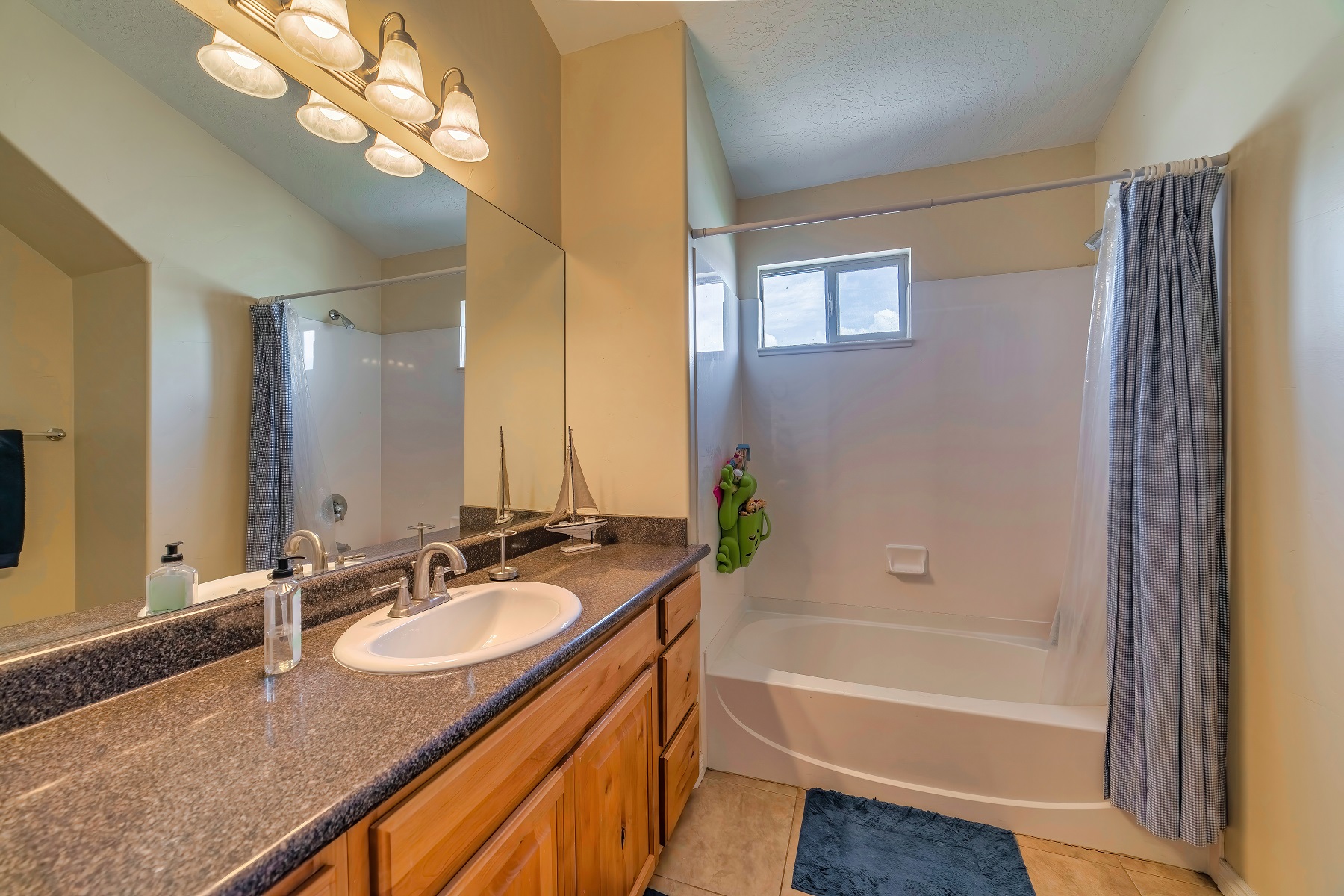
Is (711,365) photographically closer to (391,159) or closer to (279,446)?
(391,159)

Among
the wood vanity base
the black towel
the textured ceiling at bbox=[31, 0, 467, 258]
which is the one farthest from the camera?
the textured ceiling at bbox=[31, 0, 467, 258]

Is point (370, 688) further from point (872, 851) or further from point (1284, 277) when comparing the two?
point (1284, 277)

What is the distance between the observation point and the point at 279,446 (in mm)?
1013

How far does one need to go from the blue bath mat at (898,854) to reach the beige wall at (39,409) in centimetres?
172

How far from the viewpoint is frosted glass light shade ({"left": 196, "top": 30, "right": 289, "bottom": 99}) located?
0.90 meters

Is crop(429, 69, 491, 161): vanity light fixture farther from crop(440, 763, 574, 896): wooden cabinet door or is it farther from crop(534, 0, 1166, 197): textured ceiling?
crop(440, 763, 574, 896): wooden cabinet door

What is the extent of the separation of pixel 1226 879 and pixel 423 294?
264 centimetres

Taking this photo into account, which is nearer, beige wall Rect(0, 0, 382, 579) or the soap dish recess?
beige wall Rect(0, 0, 382, 579)

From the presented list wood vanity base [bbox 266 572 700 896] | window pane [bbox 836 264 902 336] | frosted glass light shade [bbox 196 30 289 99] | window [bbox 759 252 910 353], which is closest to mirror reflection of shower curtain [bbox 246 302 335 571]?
frosted glass light shade [bbox 196 30 289 99]

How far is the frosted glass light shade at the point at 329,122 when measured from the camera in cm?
107

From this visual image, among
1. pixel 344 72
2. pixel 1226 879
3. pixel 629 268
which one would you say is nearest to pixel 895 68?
pixel 629 268

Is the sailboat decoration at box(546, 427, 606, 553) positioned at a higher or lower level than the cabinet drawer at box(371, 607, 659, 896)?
higher

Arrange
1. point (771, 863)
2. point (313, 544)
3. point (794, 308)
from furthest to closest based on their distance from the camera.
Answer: point (794, 308) < point (771, 863) < point (313, 544)

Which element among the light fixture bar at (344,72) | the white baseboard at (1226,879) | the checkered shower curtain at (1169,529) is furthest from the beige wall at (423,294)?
the white baseboard at (1226,879)
